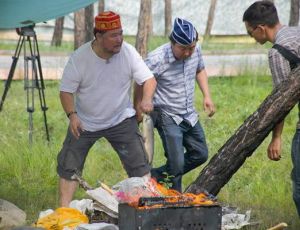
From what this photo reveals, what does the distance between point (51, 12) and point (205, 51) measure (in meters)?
19.4

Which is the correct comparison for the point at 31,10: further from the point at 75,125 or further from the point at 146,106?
the point at 146,106

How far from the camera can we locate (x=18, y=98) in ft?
57.4

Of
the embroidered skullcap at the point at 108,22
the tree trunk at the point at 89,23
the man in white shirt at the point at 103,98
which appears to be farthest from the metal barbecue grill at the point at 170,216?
the tree trunk at the point at 89,23

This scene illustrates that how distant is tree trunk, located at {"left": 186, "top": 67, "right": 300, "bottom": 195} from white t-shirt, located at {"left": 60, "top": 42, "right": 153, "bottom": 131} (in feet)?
3.47

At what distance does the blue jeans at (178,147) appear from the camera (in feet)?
30.0

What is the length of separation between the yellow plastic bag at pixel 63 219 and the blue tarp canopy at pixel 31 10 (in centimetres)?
340

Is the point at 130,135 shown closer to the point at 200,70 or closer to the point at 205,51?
the point at 200,70

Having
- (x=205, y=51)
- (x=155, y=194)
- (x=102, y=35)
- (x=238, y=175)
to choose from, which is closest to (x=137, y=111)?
(x=102, y=35)

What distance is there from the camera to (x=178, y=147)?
9.13 metres

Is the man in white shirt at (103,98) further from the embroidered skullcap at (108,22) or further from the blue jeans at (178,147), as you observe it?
the blue jeans at (178,147)

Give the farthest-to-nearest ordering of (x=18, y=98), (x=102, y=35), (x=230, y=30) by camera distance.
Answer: (x=230, y=30) < (x=18, y=98) < (x=102, y=35)

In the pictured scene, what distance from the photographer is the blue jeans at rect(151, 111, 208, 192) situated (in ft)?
30.0

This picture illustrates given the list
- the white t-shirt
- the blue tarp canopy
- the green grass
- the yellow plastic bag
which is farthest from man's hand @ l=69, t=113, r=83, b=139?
the blue tarp canopy

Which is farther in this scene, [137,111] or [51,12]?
[51,12]
